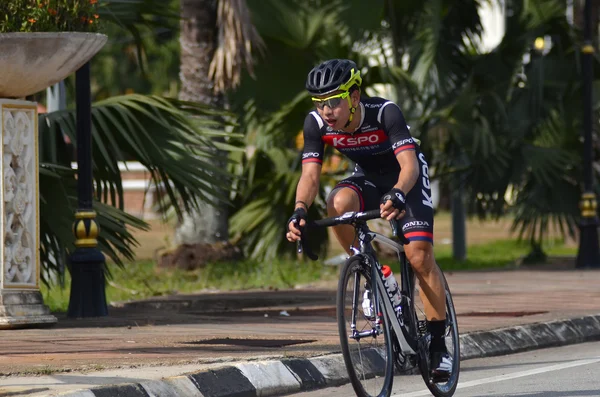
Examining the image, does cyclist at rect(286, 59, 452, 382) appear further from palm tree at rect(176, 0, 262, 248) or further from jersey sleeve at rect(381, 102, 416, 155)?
palm tree at rect(176, 0, 262, 248)

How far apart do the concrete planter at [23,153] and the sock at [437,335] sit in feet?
11.1

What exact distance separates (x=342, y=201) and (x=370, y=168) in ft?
1.52

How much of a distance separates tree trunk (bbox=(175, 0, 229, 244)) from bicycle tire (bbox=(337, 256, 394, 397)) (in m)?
10.0

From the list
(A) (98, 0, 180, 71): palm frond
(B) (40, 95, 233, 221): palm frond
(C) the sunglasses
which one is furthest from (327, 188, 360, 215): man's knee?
(A) (98, 0, 180, 71): palm frond

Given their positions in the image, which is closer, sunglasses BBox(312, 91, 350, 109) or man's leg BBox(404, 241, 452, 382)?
sunglasses BBox(312, 91, 350, 109)

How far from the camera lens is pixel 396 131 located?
643cm

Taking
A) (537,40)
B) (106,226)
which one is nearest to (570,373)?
(106,226)

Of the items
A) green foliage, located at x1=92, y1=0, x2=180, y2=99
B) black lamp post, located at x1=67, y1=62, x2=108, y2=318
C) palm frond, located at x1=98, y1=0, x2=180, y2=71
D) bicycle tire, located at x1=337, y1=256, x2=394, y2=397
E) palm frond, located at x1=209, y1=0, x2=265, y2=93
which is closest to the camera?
bicycle tire, located at x1=337, y1=256, x2=394, y2=397

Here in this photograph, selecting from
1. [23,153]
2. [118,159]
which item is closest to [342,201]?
[23,153]

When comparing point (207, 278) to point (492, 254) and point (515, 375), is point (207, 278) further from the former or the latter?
point (492, 254)

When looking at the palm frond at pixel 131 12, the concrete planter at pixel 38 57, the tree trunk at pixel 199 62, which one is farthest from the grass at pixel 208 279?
the concrete planter at pixel 38 57

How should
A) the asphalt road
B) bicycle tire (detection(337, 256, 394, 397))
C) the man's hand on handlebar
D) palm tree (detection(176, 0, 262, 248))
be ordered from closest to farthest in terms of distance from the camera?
bicycle tire (detection(337, 256, 394, 397))
the man's hand on handlebar
the asphalt road
palm tree (detection(176, 0, 262, 248))

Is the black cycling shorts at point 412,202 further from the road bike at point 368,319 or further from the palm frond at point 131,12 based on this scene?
the palm frond at point 131,12

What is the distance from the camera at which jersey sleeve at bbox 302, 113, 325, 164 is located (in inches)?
258
